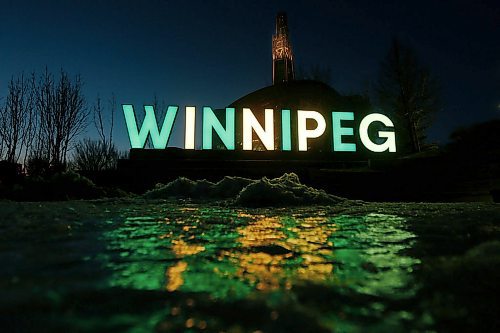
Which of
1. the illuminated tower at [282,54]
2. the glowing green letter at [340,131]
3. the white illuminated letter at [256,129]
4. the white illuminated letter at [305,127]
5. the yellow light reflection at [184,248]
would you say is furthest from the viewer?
the illuminated tower at [282,54]

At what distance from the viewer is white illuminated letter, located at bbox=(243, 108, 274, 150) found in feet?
45.9

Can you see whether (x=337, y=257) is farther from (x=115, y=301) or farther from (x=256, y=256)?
(x=115, y=301)

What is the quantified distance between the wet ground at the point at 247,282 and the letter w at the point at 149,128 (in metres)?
11.6

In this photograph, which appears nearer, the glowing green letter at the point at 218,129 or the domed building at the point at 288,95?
the glowing green letter at the point at 218,129

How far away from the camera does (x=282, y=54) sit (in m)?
32.1

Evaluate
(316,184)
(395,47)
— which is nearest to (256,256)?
(316,184)

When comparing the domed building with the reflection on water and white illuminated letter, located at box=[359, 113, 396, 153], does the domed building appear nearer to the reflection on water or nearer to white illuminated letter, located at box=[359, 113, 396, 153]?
white illuminated letter, located at box=[359, 113, 396, 153]

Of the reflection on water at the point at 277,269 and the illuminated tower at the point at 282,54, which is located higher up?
the illuminated tower at the point at 282,54

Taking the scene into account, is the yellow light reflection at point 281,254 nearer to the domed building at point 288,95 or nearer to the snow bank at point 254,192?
the snow bank at point 254,192

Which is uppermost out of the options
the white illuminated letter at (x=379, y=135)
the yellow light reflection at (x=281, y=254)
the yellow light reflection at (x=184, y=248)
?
the white illuminated letter at (x=379, y=135)

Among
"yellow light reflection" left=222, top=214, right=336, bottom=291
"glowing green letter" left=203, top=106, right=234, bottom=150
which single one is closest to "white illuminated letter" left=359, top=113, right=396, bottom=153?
"glowing green letter" left=203, top=106, right=234, bottom=150

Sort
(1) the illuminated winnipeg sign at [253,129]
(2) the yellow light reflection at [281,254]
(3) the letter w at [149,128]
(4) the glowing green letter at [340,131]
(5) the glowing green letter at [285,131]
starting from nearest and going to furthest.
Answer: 1. (2) the yellow light reflection at [281,254]
2. (3) the letter w at [149,128]
3. (1) the illuminated winnipeg sign at [253,129]
4. (5) the glowing green letter at [285,131]
5. (4) the glowing green letter at [340,131]

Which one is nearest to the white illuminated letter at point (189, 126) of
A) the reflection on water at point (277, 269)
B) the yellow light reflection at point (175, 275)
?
the reflection on water at point (277, 269)

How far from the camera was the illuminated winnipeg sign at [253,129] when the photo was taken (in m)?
13.3
